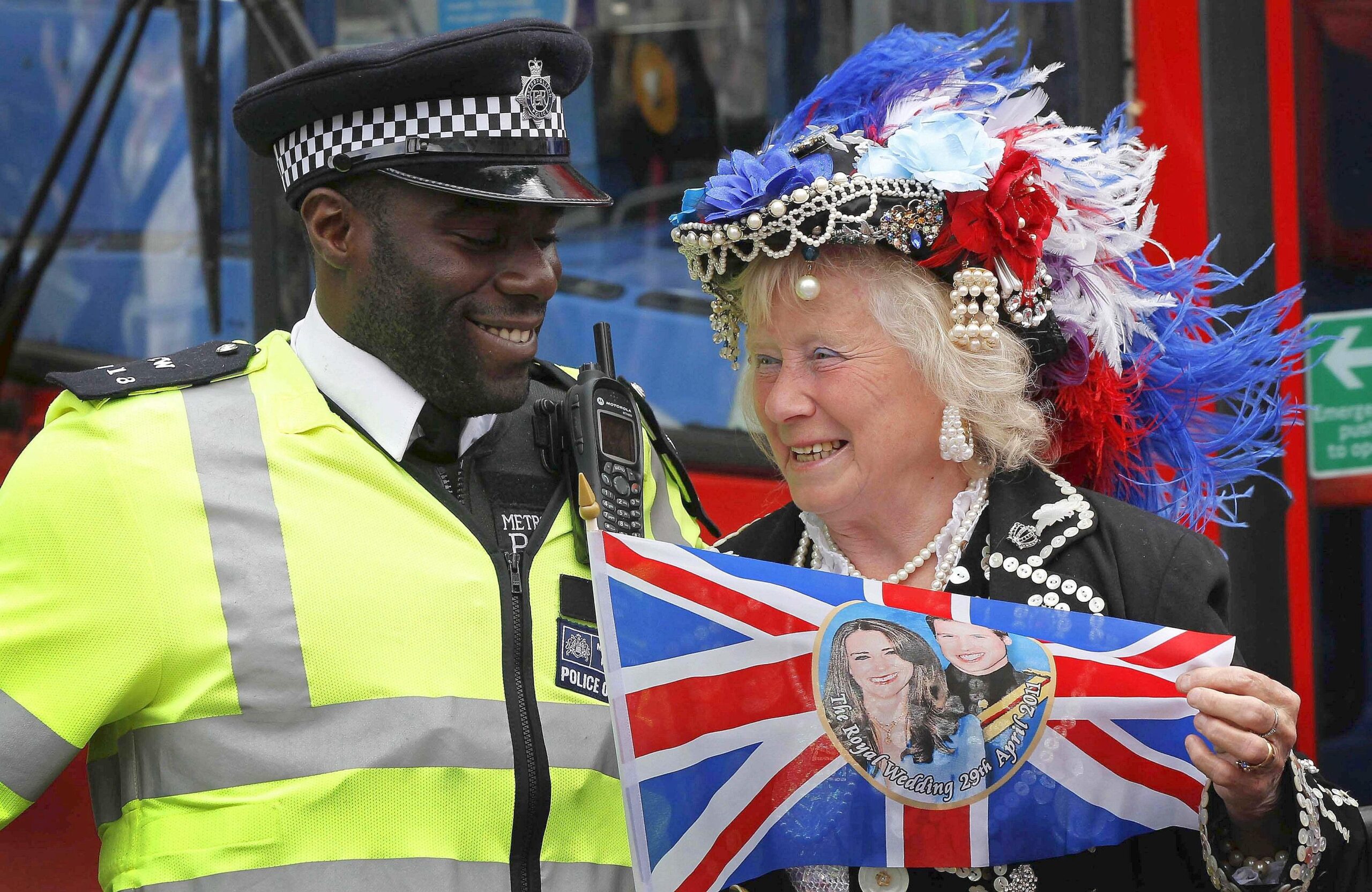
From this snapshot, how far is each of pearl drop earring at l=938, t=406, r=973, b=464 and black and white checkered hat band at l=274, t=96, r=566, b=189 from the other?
0.72m

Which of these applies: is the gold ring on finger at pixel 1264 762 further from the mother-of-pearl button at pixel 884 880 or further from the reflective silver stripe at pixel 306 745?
the reflective silver stripe at pixel 306 745

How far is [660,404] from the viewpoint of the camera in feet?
12.2

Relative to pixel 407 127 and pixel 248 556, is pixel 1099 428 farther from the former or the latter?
pixel 248 556

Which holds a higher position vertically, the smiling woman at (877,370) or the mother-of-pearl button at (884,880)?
the smiling woman at (877,370)

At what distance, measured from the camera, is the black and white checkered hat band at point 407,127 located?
210cm

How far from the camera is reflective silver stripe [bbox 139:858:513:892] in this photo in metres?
1.87

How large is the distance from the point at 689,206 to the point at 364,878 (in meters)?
1.11

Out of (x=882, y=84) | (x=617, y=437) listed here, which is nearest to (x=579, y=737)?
(x=617, y=437)

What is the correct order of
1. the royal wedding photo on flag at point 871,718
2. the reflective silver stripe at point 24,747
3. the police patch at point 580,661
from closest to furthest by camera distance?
the reflective silver stripe at point 24,747 < the royal wedding photo on flag at point 871,718 < the police patch at point 580,661

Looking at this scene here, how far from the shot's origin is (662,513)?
94.3 inches

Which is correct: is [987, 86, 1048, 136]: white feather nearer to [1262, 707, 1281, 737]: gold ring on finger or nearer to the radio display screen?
the radio display screen

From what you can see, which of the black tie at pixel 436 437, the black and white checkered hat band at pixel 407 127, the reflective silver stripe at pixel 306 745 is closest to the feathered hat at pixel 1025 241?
the black and white checkered hat band at pixel 407 127

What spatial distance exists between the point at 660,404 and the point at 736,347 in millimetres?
1196

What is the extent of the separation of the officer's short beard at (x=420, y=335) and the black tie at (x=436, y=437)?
0.6 inches
